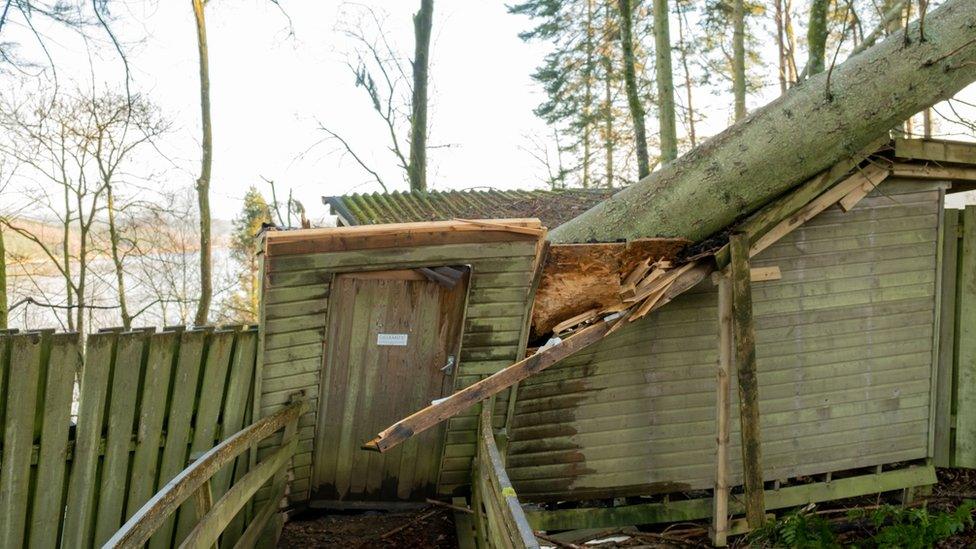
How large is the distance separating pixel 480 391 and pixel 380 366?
1007 mm

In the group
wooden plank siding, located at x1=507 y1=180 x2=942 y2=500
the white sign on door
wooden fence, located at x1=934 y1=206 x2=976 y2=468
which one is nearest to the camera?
the white sign on door

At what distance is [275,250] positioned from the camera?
203 inches

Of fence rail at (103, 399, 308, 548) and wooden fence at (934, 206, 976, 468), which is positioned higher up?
wooden fence at (934, 206, 976, 468)

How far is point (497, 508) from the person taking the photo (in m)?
3.68

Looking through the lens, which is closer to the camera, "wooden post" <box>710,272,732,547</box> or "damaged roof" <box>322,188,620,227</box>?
"wooden post" <box>710,272,732,547</box>

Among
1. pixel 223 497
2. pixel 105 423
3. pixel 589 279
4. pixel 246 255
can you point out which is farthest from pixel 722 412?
pixel 246 255

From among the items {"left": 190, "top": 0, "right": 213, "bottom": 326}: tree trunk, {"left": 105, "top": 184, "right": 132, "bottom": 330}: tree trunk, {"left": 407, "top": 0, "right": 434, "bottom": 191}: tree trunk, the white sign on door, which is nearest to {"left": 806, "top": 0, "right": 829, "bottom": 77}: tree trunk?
the white sign on door

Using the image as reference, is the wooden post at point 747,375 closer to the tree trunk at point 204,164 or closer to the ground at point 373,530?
the ground at point 373,530

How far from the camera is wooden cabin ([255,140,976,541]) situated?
5.98m

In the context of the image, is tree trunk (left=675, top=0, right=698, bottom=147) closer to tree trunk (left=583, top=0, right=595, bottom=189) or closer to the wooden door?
tree trunk (left=583, top=0, right=595, bottom=189)

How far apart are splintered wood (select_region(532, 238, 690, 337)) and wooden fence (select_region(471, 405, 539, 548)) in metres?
1.01

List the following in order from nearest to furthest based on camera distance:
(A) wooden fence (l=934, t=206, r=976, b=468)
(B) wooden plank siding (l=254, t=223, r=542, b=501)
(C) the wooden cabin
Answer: (B) wooden plank siding (l=254, t=223, r=542, b=501), (C) the wooden cabin, (A) wooden fence (l=934, t=206, r=976, b=468)

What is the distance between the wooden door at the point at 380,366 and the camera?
18.8 feet

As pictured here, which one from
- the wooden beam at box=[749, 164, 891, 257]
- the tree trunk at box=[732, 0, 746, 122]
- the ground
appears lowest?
the ground
